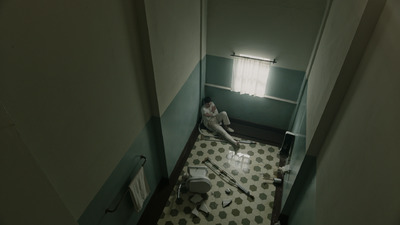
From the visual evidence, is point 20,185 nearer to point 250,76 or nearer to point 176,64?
point 176,64

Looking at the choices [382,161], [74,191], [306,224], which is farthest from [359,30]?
[74,191]

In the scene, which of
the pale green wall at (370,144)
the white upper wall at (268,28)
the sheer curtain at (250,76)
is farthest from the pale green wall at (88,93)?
the pale green wall at (370,144)

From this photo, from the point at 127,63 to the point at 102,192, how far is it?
4.37ft

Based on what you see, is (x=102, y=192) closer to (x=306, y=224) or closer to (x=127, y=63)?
(x=127, y=63)

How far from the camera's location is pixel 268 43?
4203 millimetres

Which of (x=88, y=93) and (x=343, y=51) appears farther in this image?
(x=343, y=51)

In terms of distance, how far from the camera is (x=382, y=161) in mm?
1319

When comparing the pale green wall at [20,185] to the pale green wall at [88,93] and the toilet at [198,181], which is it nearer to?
the pale green wall at [88,93]

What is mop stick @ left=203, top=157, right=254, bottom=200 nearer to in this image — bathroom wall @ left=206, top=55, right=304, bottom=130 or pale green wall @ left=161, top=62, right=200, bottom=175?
pale green wall @ left=161, top=62, right=200, bottom=175


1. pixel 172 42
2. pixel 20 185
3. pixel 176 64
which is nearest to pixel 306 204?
pixel 176 64

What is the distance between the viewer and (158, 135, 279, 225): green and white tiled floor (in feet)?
12.3

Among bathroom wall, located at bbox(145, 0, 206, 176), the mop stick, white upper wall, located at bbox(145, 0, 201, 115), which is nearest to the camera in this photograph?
white upper wall, located at bbox(145, 0, 201, 115)

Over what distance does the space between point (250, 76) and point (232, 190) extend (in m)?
2.13

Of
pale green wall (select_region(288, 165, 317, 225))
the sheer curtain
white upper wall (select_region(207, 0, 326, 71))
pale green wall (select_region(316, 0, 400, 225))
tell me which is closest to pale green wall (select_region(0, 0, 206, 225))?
white upper wall (select_region(207, 0, 326, 71))
